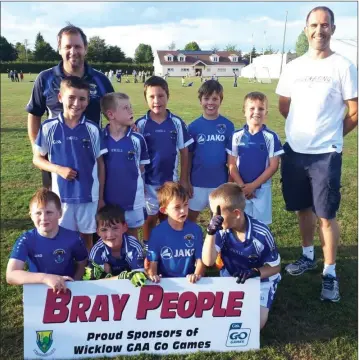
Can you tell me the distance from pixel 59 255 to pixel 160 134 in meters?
1.49

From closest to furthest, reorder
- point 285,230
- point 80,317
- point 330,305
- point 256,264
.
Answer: point 80,317 → point 256,264 → point 330,305 → point 285,230

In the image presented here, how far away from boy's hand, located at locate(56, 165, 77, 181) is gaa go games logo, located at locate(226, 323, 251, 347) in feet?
5.75

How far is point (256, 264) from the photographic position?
3564 millimetres

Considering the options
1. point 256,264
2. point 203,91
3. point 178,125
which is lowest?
point 256,264

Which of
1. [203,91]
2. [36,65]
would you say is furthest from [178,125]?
[36,65]

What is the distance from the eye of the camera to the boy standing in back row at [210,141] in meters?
4.35

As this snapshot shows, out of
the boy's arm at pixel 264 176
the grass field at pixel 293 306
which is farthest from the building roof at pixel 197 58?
the boy's arm at pixel 264 176

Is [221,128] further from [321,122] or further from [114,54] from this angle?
[114,54]

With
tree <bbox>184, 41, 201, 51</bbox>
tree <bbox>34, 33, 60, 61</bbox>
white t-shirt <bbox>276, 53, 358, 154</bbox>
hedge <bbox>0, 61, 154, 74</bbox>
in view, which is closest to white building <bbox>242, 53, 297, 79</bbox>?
hedge <bbox>0, 61, 154, 74</bbox>

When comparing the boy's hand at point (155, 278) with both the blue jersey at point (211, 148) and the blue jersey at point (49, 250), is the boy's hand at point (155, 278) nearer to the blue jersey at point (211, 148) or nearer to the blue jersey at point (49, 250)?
the blue jersey at point (49, 250)

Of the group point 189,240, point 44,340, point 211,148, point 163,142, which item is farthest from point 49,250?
point 211,148

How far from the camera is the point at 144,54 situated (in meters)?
98.4

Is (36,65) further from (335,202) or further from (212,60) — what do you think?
(335,202)

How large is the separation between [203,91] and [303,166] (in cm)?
119
